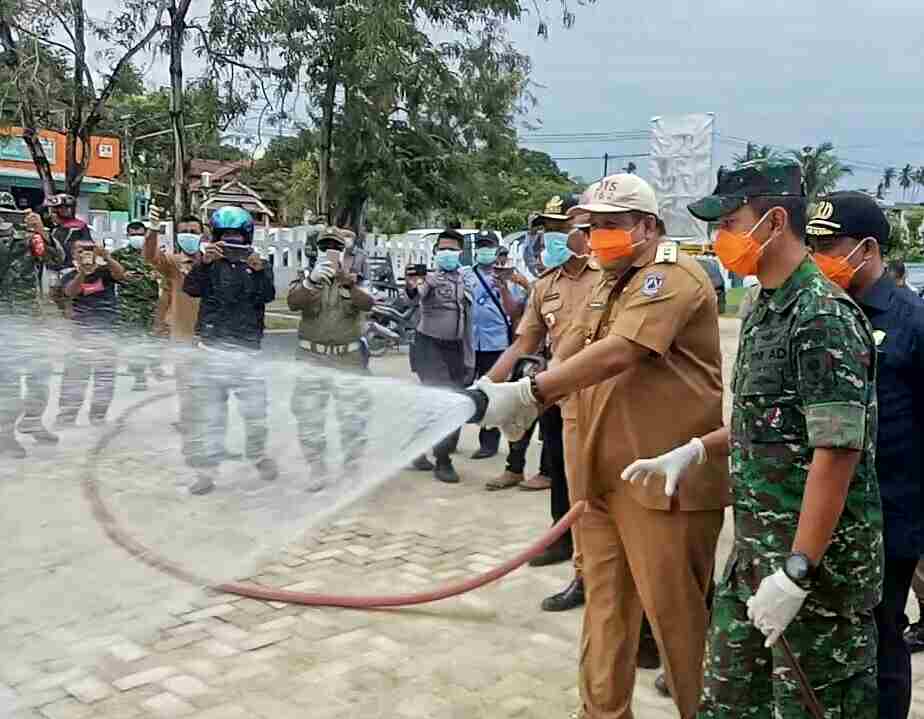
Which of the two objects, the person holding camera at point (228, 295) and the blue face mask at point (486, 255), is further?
the blue face mask at point (486, 255)

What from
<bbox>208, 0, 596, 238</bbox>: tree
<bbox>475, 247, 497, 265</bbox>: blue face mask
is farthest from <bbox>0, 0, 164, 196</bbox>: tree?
<bbox>475, 247, 497, 265</bbox>: blue face mask

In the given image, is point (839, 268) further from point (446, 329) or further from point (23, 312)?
point (23, 312)

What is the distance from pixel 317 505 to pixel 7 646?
1546 millimetres

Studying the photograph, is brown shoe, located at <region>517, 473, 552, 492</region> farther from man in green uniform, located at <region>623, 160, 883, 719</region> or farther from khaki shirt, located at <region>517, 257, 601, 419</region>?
man in green uniform, located at <region>623, 160, 883, 719</region>

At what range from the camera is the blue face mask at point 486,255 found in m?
7.84

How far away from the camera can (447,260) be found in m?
7.95

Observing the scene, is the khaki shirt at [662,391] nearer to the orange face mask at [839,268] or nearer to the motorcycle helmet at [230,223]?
the orange face mask at [839,268]

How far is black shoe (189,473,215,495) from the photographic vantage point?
16.6ft

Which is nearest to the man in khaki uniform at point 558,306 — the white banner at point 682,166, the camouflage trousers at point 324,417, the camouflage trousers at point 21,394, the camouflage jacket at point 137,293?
the camouflage trousers at point 324,417

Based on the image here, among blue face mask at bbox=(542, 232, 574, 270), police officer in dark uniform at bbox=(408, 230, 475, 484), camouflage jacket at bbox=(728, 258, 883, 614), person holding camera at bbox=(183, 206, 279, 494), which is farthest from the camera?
police officer in dark uniform at bbox=(408, 230, 475, 484)

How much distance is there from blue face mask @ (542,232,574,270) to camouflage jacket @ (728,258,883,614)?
2.64 meters

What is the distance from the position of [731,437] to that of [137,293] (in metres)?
6.51

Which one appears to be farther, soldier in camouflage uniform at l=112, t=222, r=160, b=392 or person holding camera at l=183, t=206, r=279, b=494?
soldier in camouflage uniform at l=112, t=222, r=160, b=392

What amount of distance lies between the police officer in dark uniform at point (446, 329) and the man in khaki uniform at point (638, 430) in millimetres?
4435
